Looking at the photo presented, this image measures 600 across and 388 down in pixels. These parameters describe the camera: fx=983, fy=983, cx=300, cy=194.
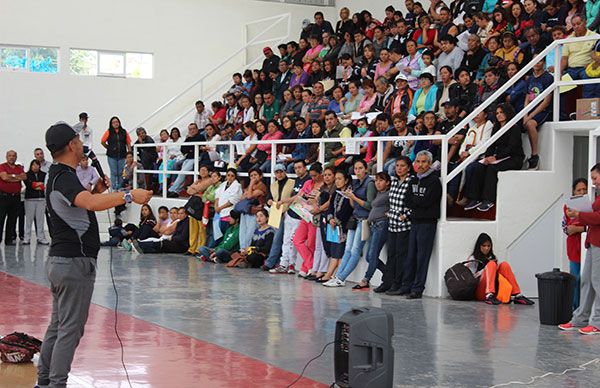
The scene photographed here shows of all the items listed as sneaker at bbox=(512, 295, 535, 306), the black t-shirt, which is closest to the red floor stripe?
the black t-shirt

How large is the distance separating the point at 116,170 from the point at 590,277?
1443cm

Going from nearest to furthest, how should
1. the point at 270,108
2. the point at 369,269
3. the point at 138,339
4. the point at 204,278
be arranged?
the point at 138,339
the point at 369,269
the point at 204,278
the point at 270,108

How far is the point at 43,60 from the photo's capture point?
23672mm

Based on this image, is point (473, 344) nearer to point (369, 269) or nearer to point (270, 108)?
point (369, 269)

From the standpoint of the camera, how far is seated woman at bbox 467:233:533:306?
12625 mm

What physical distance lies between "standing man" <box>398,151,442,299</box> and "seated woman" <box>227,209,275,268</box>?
3.73m

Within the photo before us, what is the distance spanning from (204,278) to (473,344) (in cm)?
607

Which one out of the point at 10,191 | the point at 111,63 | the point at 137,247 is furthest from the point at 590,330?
the point at 111,63

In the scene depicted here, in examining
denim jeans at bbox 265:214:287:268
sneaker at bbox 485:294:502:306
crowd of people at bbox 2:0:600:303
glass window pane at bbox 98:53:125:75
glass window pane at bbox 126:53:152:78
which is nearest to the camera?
sneaker at bbox 485:294:502:306

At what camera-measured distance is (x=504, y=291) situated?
12648mm

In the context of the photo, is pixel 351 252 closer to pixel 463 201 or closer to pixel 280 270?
pixel 463 201

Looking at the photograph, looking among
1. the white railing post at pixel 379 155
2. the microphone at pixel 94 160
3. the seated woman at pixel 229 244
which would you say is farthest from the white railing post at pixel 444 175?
the microphone at pixel 94 160

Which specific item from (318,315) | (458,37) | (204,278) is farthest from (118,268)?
(458,37)

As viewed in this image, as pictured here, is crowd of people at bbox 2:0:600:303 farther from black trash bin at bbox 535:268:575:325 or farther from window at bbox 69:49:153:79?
window at bbox 69:49:153:79
